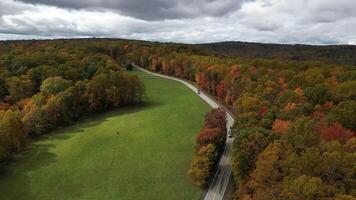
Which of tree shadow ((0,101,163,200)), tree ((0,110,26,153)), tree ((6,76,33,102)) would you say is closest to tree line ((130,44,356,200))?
tree shadow ((0,101,163,200))

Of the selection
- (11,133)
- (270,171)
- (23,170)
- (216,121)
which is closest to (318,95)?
(216,121)

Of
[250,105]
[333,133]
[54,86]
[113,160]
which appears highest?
[333,133]

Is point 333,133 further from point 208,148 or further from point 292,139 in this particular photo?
point 208,148

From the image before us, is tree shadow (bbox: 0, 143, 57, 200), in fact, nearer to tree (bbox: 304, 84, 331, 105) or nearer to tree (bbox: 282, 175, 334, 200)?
tree (bbox: 282, 175, 334, 200)

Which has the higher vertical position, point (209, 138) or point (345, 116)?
point (345, 116)

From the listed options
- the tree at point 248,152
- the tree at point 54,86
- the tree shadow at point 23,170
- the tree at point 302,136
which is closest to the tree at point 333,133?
the tree at point 302,136

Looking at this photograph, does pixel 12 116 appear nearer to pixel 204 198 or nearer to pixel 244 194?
pixel 204 198
